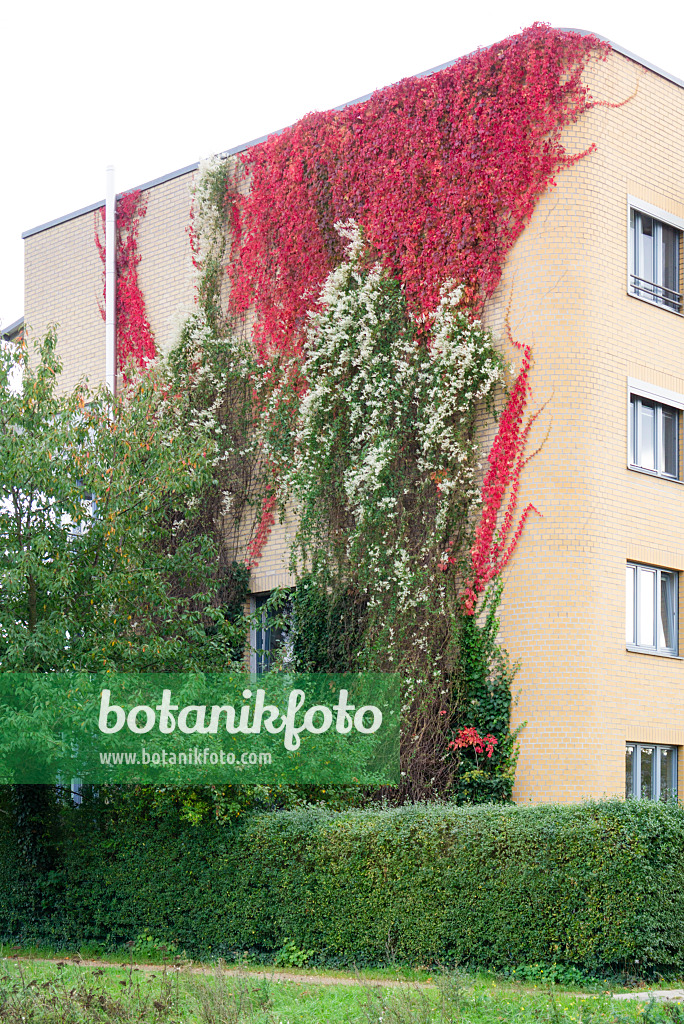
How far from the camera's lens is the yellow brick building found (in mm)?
16547

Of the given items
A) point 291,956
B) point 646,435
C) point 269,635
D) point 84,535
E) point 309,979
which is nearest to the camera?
point 309,979

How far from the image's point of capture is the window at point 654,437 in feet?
59.4

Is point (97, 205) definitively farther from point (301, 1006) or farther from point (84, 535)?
point (301, 1006)

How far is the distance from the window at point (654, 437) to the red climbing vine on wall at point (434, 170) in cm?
282

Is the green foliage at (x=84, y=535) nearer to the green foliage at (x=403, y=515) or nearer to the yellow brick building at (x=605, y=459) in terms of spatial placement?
the green foliage at (x=403, y=515)

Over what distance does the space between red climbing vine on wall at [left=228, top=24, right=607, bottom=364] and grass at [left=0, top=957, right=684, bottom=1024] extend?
10.5 meters

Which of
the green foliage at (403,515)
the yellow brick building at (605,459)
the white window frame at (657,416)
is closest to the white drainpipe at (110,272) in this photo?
the green foliage at (403,515)

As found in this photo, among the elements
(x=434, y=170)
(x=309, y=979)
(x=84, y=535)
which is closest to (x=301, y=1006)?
(x=309, y=979)

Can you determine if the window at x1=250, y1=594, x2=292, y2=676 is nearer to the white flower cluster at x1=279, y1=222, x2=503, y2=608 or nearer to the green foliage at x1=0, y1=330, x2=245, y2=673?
the white flower cluster at x1=279, y1=222, x2=503, y2=608

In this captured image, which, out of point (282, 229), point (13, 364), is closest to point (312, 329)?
point (282, 229)

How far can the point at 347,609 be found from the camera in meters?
18.3

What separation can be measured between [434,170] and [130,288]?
24.6 ft

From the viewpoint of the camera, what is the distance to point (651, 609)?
58.9 feet

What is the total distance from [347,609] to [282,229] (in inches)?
258
